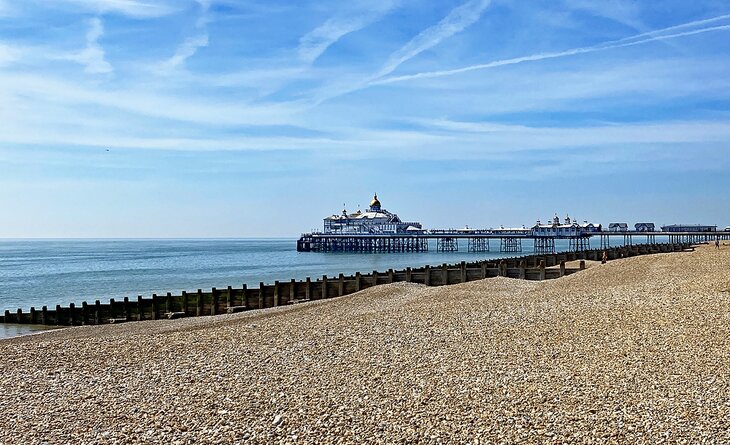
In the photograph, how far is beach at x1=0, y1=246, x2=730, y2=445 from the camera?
7820 mm

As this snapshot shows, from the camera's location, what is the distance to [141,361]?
12.1 metres

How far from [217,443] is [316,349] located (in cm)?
484

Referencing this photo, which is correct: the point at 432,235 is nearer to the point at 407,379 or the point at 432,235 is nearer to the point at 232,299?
the point at 232,299

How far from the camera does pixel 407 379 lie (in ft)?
32.6

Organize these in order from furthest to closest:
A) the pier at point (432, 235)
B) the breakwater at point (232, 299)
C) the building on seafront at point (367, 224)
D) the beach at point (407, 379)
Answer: the building on seafront at point (367, 224) → the pier at point (432, 235) → the breakwater at point (232, 299) → the beach at point (407, 379)

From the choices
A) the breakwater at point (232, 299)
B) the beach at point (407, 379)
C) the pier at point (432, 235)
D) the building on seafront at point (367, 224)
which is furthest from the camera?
the building on seafront at point (367, 224)

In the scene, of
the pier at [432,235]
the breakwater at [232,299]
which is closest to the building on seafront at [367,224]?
the pier at [432,235]

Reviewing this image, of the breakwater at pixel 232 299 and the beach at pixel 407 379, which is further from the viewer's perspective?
the breakwater at pixel 232 299

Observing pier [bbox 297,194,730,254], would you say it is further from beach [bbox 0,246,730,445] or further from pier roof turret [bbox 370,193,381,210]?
beach [bbox 0,246,730,445]

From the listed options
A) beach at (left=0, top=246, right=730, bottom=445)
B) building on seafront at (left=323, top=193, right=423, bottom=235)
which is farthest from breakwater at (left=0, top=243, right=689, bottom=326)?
building on seafront at (left=323, top=193, right=423, bottom=235)

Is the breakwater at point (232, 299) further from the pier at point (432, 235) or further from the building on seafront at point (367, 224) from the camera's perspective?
the building on seafront at point (367, 224)

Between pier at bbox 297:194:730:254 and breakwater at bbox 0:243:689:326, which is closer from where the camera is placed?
breakwater at bbox 0:243:689:326

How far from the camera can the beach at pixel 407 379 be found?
782cm

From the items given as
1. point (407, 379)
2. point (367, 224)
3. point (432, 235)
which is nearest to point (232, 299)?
point (407, 379)
